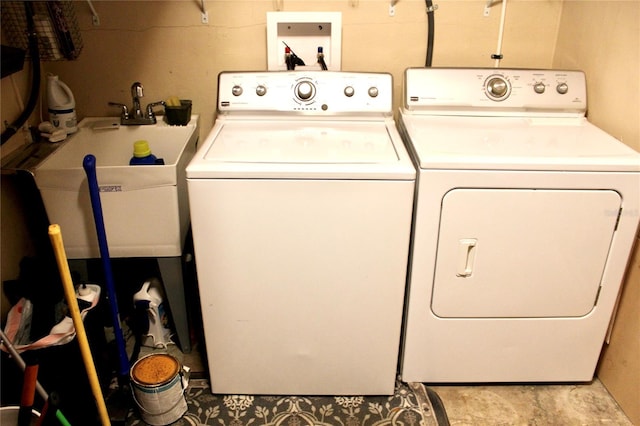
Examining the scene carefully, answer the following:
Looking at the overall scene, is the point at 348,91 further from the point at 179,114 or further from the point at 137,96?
the point at 137,96

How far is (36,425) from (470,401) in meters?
1.34

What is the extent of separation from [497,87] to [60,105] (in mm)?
1612

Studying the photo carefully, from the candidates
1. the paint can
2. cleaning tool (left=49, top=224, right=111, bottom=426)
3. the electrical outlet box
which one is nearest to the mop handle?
the paint can

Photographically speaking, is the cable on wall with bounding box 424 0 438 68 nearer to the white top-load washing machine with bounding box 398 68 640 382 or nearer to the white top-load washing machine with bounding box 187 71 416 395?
the white top-load washing machine with bounding box 398 68 640 382

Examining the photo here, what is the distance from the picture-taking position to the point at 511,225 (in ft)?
5.06

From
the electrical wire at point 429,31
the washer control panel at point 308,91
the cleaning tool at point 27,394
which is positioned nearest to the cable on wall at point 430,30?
the electrical wire at point 429,31

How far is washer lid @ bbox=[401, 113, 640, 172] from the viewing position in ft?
4.78

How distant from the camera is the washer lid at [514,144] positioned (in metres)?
1.46

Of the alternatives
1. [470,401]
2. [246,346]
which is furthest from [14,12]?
[470,401]

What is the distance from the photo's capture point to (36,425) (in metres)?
1.30

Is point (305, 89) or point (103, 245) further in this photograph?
point (305, 89)

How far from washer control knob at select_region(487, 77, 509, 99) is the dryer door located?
0.52 metres

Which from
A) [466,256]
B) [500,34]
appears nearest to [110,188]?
[466,256]

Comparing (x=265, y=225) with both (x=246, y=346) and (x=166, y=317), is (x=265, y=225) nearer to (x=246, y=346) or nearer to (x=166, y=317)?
(x=246, y=346)
